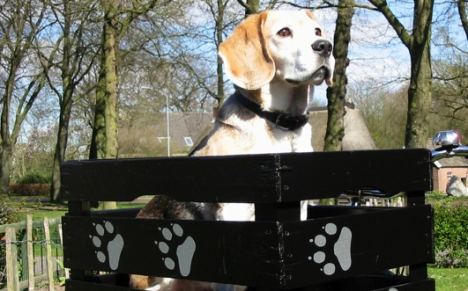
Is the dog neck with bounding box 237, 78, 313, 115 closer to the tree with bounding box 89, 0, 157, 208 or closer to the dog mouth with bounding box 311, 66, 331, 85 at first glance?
the dog mouth with bounding box 311, 66, 331, 85

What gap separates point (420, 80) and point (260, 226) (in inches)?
551

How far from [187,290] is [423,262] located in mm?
864

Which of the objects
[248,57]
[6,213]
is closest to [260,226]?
[248,57]

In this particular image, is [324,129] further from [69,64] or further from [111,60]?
[111,60]

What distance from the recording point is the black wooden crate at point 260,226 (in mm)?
1867

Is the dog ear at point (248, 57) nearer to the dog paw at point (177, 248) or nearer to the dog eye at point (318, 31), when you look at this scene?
the dog eye at point (318, 31)

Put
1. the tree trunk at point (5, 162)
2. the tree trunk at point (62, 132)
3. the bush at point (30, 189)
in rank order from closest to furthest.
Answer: the tree trunk at point (62, 132) → the tree trunk at point (5, 162) → the bush at point (30, 189)

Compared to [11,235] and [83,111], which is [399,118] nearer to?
[83,111]

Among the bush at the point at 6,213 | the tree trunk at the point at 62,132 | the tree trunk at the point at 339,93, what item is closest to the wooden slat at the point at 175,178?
the bush at the point at 6,213

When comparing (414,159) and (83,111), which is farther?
(83,111)

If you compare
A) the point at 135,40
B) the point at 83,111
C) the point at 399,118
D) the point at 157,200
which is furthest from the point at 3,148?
the point at 157,200

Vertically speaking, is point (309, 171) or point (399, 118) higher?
point (399, 118)

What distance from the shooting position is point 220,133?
2709 mm

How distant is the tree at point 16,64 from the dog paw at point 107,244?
1860 centimetres
